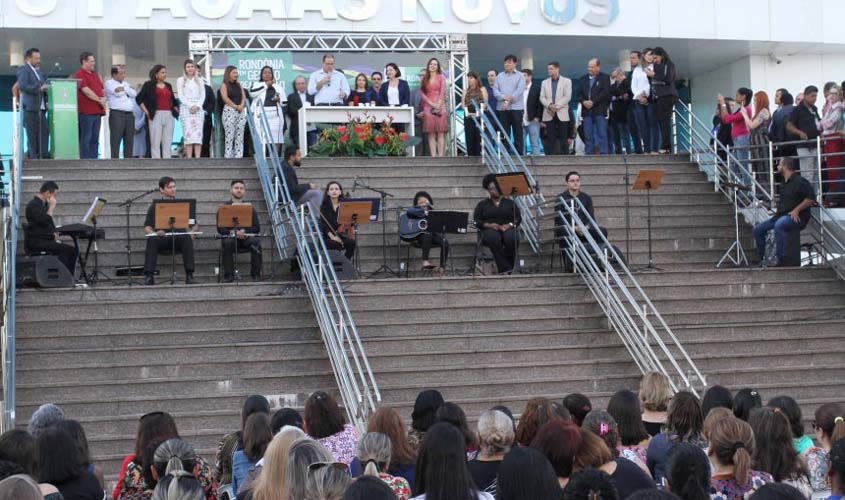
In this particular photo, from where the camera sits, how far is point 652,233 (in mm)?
19922

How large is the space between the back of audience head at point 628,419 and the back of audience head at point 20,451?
3272 millimetres

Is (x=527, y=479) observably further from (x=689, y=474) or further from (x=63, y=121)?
(x=63, y=121)

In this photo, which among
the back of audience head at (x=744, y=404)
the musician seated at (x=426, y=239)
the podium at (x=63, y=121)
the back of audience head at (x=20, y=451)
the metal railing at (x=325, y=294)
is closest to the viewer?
the back of audience head at (x=20, y=451)

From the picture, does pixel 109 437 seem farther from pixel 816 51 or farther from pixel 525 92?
pixel 816 51

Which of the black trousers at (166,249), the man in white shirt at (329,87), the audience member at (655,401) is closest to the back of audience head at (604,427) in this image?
the audience member at (655,401)

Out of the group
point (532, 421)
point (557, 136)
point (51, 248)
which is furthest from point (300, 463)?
point (557, 136)

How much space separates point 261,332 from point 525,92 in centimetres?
966

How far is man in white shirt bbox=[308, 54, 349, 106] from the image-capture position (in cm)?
2328

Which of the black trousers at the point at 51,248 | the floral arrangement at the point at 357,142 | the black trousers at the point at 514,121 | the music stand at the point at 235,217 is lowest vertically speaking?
the black trousers at the point at 51,248

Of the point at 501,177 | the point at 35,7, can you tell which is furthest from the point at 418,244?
the point at 35,7

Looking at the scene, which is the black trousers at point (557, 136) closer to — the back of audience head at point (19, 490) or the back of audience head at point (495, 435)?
the back of audience head at point (495, 435)

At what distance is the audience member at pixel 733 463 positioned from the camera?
6988 millimetres

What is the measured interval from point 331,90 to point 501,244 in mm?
6046

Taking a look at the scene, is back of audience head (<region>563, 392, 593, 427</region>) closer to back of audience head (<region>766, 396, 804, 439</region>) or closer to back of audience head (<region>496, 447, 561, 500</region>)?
back of audience head (<region>766, 396, 804, 439</region>)
